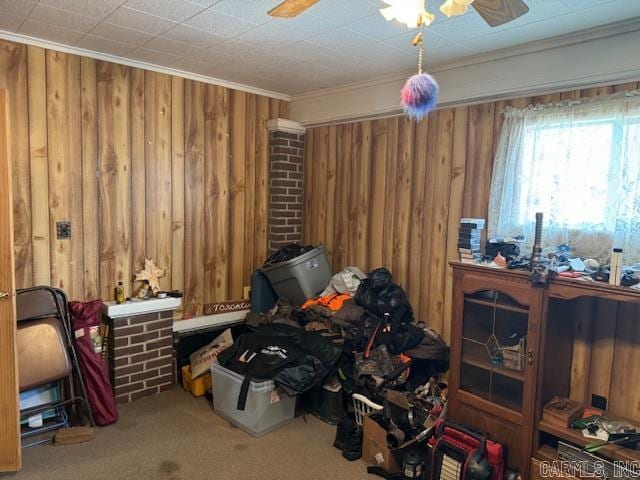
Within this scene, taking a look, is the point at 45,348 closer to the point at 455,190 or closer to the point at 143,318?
the point at 143,318

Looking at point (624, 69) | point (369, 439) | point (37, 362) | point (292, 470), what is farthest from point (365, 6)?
Answer: point (37, 362)

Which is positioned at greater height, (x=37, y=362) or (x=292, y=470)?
(x=37, y=362)

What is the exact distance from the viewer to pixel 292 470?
8.38 ft

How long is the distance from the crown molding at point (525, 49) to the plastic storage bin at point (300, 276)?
1.43 m

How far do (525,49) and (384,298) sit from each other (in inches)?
71.5

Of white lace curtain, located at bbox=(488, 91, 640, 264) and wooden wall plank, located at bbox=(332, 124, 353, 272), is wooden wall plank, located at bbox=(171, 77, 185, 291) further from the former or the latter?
white lace curtain, located at bbox=(488, 91, 640, 264)

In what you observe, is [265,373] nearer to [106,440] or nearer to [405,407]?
[405,407]

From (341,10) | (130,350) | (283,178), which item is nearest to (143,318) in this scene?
(130,350)

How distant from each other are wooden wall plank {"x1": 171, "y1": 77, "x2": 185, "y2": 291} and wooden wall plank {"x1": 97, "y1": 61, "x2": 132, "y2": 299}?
343 millimetres

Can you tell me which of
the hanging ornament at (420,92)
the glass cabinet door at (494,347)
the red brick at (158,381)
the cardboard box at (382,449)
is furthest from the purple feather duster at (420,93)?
the red brick at (158,381)

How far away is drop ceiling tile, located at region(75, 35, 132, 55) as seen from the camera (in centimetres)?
286

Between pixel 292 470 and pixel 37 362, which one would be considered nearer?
pixel 292 470

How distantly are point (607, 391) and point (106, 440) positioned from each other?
9.73 feet

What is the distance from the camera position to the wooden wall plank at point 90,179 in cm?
315
